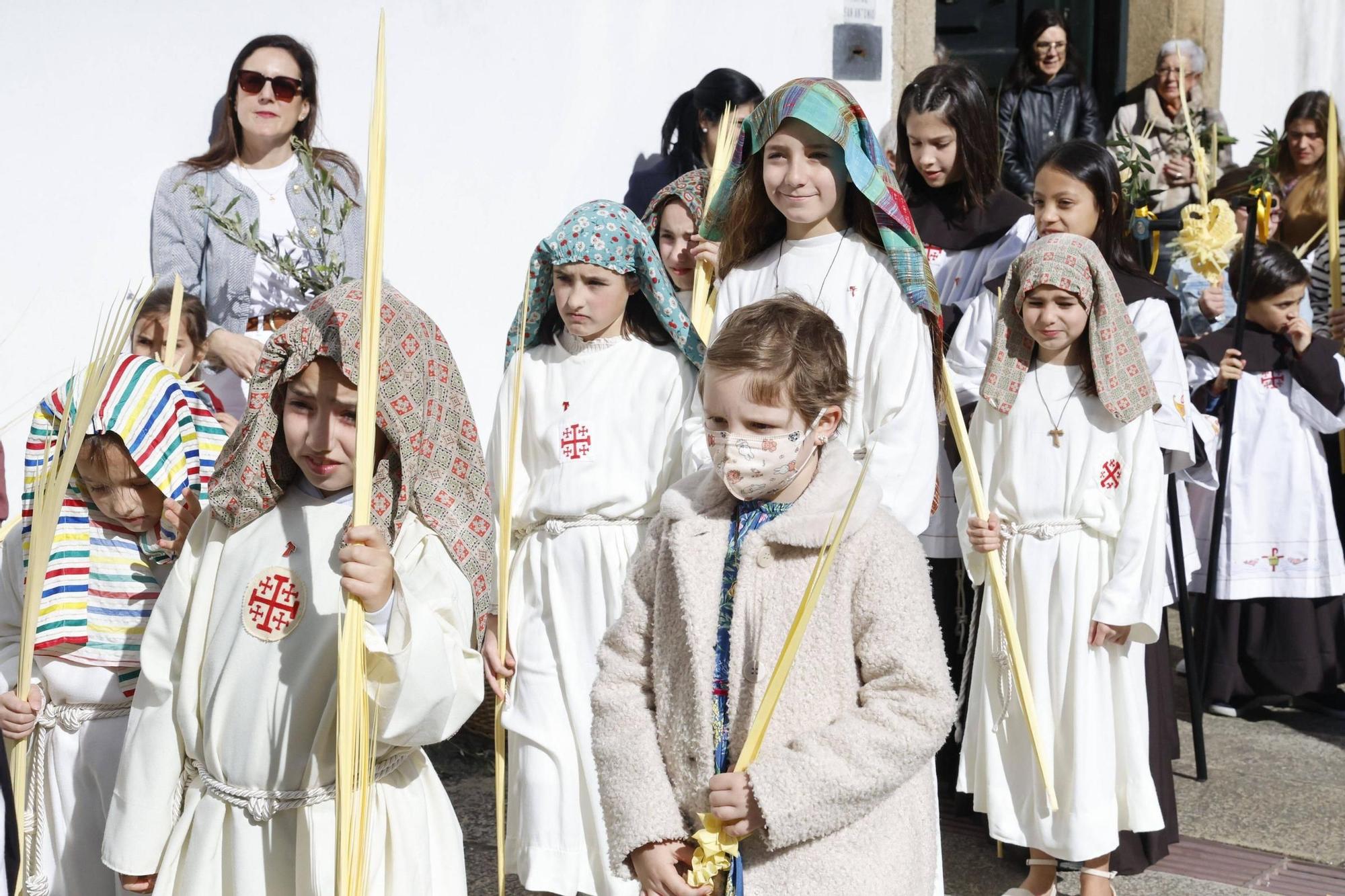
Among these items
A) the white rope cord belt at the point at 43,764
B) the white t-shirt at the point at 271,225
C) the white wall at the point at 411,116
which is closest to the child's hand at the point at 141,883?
the white rope cord belt at the point at 43,764

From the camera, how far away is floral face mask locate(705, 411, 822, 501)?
2693mm

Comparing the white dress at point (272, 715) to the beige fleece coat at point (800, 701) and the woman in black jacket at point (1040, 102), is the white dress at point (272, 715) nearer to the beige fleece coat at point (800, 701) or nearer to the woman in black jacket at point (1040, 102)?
the beige fleece coat at point (800, 701)

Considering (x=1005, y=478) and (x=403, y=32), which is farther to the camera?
(x=403, y=32)

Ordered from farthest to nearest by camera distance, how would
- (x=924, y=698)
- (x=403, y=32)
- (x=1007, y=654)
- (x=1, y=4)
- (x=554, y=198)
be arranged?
(x=554, y=198) < (x=403, y=32) < (x=1, y=4) < (x=1007, y=654) < (x=924, y=698)

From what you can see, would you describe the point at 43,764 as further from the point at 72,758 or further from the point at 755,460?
the point at 755,460

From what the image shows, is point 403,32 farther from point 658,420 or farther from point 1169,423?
point 1169,423

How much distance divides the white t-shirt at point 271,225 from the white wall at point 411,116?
0.48 metres

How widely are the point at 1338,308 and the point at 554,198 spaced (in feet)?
11.7

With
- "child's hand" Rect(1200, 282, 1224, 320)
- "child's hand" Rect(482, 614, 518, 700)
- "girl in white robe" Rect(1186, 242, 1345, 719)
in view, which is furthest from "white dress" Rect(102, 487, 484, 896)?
"child's hand" Rect(1200, 282, 1224, 320)

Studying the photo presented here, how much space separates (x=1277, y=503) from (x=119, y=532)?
193 inches

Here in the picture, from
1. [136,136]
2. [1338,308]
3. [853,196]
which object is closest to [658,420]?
[853,196]

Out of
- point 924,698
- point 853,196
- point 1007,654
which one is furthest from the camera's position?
point 1007,654

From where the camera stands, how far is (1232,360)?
240 inches

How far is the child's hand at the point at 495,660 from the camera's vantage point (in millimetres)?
4012
